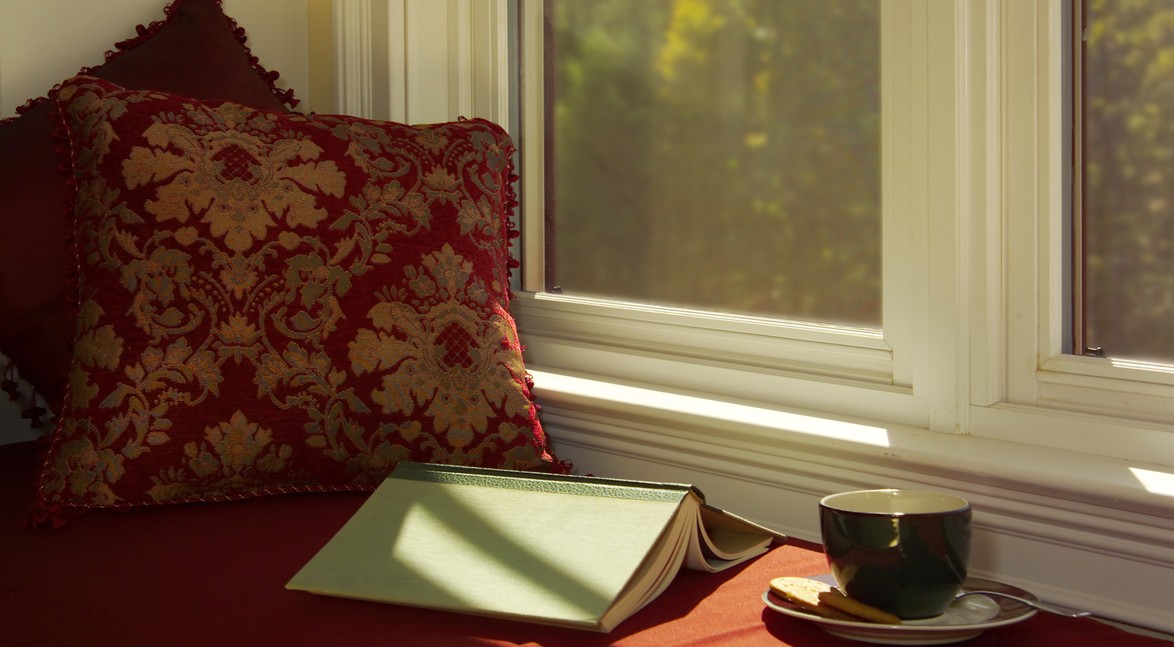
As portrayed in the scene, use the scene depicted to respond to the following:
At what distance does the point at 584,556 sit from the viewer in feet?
3.04

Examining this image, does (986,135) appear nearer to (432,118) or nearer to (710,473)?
(710,473)

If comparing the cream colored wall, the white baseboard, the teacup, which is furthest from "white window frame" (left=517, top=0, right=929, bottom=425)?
the cream colored wall

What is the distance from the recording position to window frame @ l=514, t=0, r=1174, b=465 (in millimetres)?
1087

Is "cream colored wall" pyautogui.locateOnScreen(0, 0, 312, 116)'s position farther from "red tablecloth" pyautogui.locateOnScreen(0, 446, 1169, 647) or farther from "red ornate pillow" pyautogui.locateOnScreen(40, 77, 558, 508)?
"red tablecloth" pyautogui.locateOnScreen(0, 446, 1169, 647)

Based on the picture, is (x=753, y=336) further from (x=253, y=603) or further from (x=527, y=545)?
(x=253, y=603)

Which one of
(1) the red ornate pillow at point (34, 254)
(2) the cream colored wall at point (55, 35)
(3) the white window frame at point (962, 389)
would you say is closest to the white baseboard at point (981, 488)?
(3) the white window frame at point (962, 389)

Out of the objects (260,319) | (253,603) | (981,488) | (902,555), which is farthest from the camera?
(260,319)

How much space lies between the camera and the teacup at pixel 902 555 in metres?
0.80

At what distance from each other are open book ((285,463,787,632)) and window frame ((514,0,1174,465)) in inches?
11.3

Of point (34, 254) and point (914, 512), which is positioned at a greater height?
point (34, 254)

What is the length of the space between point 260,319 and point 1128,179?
99 centimetres

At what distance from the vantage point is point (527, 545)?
95 cm

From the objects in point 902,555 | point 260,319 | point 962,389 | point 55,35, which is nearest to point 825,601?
point 902,555

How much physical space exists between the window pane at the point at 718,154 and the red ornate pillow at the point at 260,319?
15.7 inches
